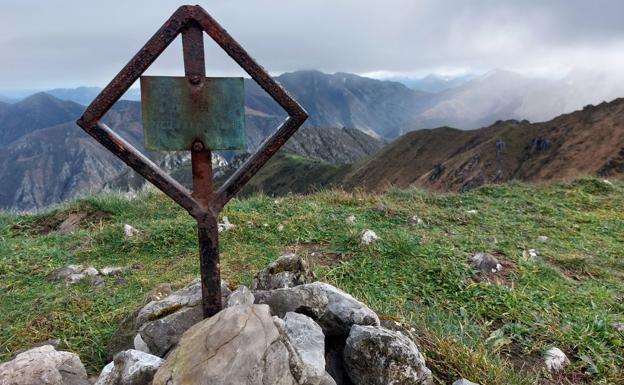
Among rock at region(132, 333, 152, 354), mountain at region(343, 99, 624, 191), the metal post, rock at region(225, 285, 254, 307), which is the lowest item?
mountain at region(343, 99, 624, 191)

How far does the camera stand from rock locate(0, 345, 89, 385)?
2699 millimetres

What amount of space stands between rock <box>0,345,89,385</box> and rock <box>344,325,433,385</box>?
1700 mm

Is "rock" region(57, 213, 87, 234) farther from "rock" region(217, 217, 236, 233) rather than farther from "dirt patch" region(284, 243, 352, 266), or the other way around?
"dirt patch" region(284, 243, 352, 266)

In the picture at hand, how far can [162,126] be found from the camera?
106 inches

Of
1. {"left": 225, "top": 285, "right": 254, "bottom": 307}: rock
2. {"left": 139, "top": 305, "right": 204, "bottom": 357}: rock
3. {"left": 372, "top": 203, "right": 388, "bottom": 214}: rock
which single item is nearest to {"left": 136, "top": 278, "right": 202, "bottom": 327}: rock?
{"left": 139, "top": 305, "right": 204, "bottom": 357}: rock

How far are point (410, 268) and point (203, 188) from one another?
11.2 ft

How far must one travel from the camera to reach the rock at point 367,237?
616 centimetres

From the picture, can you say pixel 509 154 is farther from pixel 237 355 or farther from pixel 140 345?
pixel 237 355

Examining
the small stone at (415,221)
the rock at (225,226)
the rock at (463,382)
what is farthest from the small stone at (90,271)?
the small stone at (415,221)

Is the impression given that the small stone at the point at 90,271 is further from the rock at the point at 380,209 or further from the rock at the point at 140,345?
the rock at the point at 380,209

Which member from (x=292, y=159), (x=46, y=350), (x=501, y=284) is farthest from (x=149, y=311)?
(x=292, y=159)

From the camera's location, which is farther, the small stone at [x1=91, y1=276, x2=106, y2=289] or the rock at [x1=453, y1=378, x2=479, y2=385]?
the small stone at [x1=91, y1=276, x2=106, y2=289]

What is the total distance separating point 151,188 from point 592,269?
338 inches

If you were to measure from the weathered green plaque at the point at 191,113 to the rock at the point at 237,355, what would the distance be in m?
1.03
